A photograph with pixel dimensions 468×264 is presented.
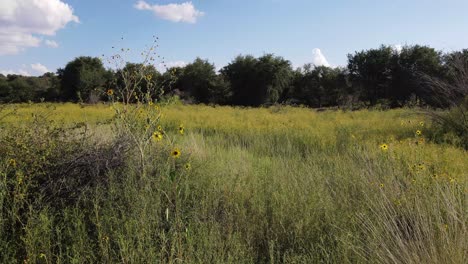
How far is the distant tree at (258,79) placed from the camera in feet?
107

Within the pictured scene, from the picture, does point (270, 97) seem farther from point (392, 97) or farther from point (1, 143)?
point (1, 143)

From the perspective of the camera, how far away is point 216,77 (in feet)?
112

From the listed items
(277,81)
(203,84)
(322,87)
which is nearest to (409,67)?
(322,87)

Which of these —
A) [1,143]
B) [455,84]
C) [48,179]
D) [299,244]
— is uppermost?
[455,84]

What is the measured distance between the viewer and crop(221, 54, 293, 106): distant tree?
1278 inches

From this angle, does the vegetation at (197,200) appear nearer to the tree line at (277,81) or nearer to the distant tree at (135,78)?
the distant tree at (135,78)

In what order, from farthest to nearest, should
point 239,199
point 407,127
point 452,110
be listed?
point 407,127 < point 452,110 < point 239,199

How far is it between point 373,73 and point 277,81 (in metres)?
7.44

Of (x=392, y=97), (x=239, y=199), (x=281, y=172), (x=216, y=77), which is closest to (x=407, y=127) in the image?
(x=281, y=172)

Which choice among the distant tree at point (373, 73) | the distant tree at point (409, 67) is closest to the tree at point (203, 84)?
the distant tree at point (373, 73)

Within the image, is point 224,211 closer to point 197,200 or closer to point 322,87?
point 197,200

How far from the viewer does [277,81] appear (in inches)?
1283

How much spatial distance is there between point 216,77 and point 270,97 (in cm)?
524

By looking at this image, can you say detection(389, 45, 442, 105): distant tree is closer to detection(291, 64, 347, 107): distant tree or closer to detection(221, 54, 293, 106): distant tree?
detection(291, 64, 347, 107): distant tree
